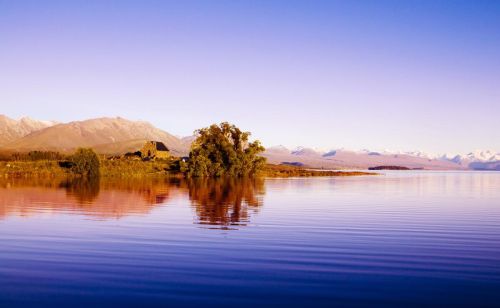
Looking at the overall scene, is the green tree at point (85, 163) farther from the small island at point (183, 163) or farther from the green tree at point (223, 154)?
the green tree at point (223, 154)

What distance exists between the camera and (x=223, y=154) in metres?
123

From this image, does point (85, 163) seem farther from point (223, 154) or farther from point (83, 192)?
point (83, 192)

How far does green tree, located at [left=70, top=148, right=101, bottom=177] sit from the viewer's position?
10969 centimetres

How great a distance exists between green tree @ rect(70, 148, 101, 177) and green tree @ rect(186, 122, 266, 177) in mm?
21408

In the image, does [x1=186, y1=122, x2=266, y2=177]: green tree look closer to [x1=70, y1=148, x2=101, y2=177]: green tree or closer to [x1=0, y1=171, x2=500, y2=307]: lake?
[x1=70, y1=148, x2=101, y2=177]: green tree

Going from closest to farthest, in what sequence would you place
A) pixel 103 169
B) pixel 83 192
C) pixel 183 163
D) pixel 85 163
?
pixel 83 192 → pixel 85 163 → pixel 103 169 → pixel 183 163

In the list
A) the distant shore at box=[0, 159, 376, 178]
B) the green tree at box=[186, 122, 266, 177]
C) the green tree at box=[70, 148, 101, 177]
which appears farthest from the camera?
the green tree at box=[186, 122, 266, 177]

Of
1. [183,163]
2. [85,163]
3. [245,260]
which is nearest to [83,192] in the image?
[245,260]

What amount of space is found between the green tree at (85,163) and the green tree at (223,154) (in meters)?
21.4

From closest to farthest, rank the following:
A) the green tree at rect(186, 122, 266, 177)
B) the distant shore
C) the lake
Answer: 1. the lake
2. the distant shore
3. the green tree at rect(186, 122, 266, 177)

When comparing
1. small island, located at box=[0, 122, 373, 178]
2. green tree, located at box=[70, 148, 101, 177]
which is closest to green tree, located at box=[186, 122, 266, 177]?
small island, located at box=[0, 122, 373, 178]

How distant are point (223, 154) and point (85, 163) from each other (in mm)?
32937

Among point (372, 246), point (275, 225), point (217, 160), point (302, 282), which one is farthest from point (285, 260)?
point (217, 160)

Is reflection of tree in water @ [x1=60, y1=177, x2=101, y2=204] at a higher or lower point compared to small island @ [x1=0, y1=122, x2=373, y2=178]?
lower
